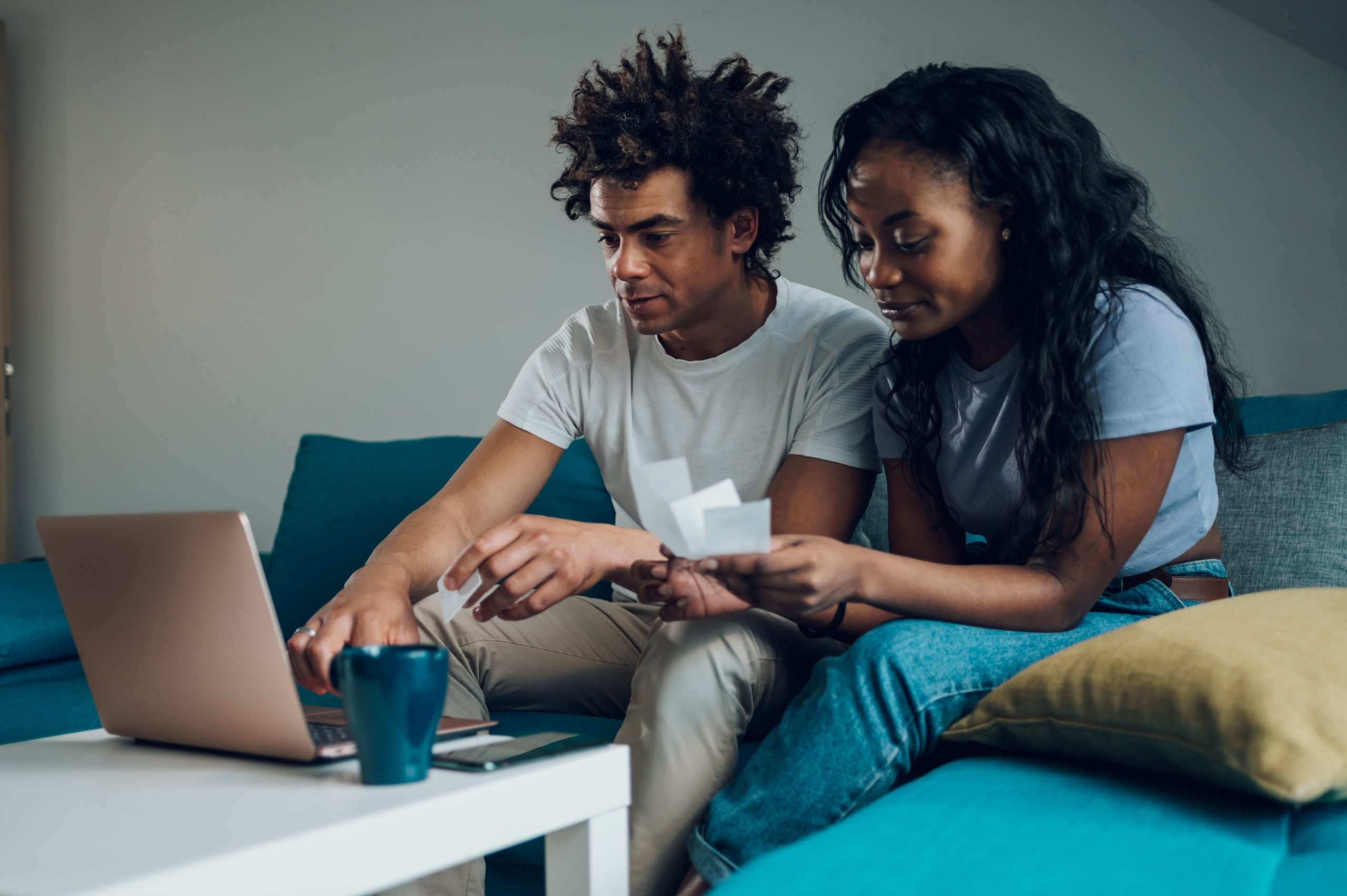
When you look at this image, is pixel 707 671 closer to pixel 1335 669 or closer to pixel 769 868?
pixel 769 868

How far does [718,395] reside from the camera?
1457 millimetres

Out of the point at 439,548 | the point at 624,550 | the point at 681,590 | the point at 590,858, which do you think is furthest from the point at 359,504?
the point at 590,858

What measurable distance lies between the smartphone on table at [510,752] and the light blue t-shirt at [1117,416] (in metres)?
0.61

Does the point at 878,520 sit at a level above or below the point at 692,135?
below

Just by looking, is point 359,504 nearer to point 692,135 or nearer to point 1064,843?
point 692,135

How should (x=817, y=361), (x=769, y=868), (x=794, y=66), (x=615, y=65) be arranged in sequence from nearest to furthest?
(x=769, y=868) < (x=817, y=361) < (x=794, y=66) < (x=615, y=65)

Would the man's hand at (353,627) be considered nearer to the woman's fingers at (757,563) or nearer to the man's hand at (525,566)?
the man's hand at (525,566)

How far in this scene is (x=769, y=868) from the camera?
660 mm

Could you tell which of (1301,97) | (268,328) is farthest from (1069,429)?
(268,328)

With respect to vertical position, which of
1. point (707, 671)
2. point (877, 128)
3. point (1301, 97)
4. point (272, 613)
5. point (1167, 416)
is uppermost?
point (1301, 97)

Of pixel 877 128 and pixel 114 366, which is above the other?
pixel 877 128

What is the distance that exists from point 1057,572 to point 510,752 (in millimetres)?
593

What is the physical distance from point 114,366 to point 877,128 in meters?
2.36

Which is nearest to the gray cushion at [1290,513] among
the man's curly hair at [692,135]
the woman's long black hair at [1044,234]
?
the woman's long black hair at [1044,234]
